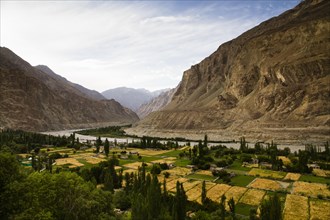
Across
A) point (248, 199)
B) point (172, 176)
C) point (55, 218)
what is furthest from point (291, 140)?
point (55, 218)

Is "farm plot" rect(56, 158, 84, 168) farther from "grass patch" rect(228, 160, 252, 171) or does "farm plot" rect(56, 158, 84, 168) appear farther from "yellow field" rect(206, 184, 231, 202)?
"yellow field" rect(206, 184, 231, 202)

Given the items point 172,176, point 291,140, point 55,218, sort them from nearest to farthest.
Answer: point 55,218 → point 172,176 → point 291,140

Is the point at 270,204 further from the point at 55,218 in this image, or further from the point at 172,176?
the point at 172,176

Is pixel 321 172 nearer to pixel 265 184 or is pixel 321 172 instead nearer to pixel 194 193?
pixel 265 184

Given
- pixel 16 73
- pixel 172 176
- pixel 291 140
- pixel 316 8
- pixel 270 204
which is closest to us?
pixel 270 204

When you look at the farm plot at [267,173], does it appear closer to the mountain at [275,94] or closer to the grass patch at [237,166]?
the grass patch at [237,166]

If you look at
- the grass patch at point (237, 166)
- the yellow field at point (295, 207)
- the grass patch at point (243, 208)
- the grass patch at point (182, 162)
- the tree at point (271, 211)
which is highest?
the tree at point (271, 211)

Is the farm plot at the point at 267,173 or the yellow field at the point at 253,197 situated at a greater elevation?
the farm plot at the point at 267,173

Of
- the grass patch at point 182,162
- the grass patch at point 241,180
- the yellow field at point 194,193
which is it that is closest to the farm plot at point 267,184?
the grass patch at point 241,180
